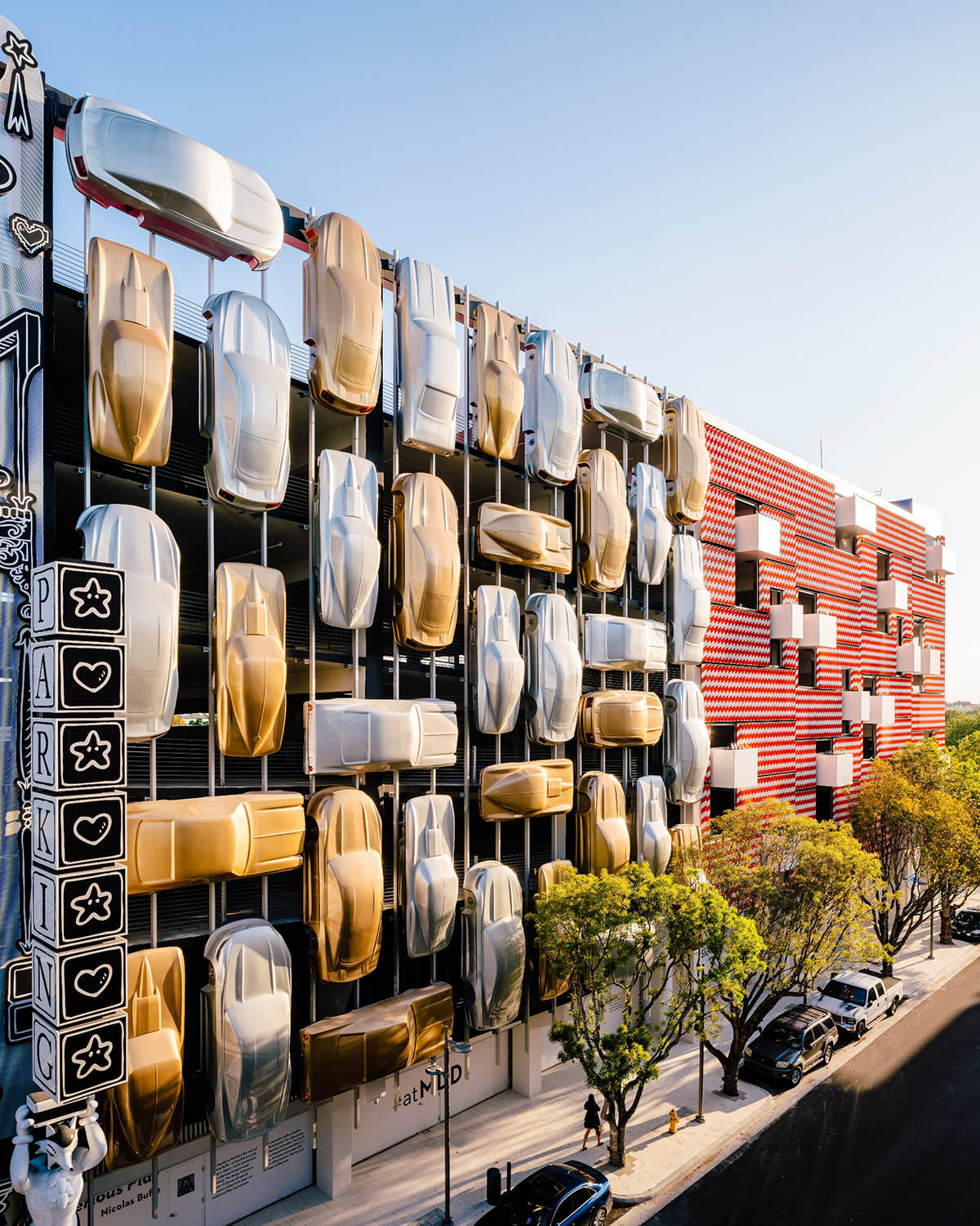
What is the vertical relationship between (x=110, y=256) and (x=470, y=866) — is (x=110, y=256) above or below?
above

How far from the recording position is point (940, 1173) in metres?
21.1

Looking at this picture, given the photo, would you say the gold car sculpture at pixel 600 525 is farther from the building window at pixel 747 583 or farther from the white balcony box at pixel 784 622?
the white balcony box at pixel 784 622

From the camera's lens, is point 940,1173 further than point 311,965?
Yes

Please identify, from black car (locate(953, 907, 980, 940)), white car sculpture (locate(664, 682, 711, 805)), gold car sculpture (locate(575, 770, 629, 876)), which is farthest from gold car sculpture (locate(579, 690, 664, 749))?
black car (locate(953, 907, 980, 940))

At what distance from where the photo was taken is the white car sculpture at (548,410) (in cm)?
2595

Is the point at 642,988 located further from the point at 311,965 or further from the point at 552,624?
the point at 552,624

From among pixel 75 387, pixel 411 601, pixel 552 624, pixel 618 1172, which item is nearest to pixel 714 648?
pixel 552 624

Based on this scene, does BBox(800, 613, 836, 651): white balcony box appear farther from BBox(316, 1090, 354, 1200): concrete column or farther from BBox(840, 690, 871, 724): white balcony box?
BBox(316, 1090, 354, 1200): concrete column

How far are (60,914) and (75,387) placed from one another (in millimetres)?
12312

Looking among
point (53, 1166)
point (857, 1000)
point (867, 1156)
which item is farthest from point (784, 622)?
point (53, 1166)

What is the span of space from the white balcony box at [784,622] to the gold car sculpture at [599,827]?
14.5 m

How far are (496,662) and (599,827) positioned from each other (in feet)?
23.6

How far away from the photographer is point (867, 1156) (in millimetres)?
21938

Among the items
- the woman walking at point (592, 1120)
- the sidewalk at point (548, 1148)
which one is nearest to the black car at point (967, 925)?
the sidewalk at point (548, 1148)
